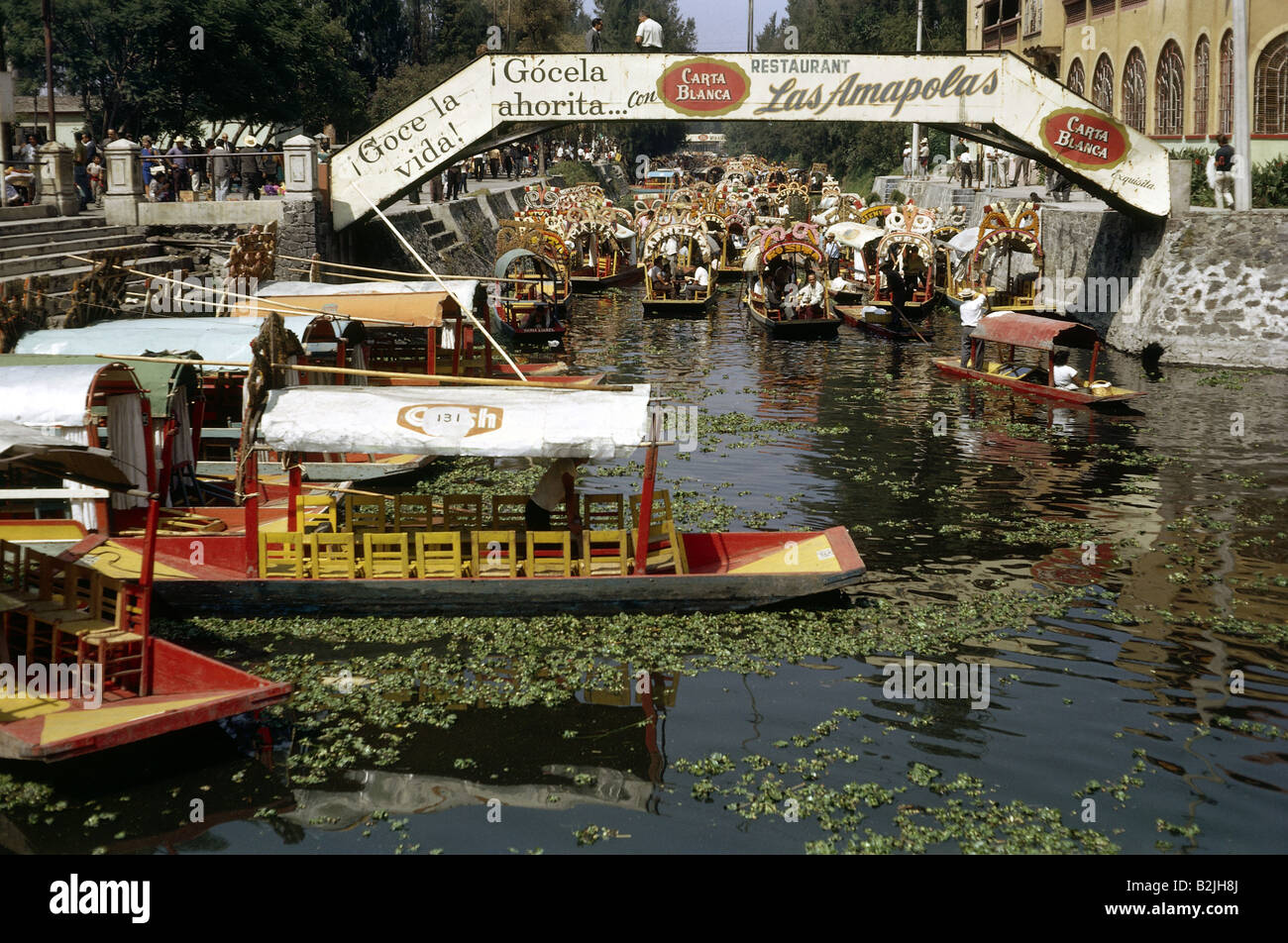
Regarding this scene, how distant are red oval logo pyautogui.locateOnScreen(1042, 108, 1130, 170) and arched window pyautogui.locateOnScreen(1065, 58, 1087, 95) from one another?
69.1 ft

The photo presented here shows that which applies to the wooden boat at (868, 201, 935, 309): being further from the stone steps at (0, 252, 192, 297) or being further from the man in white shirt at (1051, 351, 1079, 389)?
the stone steps at (0, 252, 192, 297)

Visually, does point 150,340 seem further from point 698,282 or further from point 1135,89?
point 1135,89

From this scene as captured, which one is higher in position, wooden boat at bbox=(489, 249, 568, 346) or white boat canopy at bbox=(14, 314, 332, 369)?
wooden boat at bbox=(489, 249, 568, 346)

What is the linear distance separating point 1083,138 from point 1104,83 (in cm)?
2063

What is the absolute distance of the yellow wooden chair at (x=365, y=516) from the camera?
14711mm

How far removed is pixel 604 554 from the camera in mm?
14383

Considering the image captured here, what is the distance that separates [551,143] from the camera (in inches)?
3374

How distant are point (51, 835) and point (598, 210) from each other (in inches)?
1510

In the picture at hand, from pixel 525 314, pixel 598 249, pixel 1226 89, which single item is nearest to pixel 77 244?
pixel 525 314

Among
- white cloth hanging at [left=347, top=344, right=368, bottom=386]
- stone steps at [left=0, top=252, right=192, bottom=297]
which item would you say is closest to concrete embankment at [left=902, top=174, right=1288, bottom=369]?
white cloth hanging at [left=347, top=344, right=368, bottom=386]

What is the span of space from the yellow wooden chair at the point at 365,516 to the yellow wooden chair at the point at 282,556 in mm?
630

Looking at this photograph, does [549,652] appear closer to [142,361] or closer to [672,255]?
[142,361]

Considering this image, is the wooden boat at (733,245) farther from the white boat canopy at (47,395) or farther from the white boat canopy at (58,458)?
the white boat canopy at (58,458)
